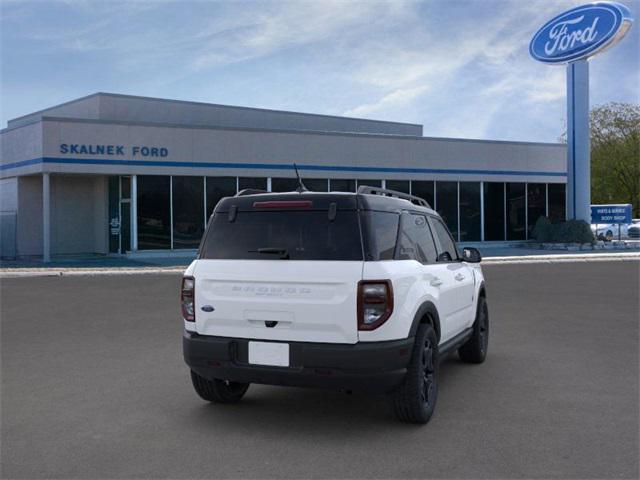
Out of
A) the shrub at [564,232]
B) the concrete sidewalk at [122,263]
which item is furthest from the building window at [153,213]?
the shrub at [564,232]

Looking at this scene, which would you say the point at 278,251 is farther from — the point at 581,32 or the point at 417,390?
the point at 581,32

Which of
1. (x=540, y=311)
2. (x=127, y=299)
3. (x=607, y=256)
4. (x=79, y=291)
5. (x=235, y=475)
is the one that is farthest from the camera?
(x=607, y=256)

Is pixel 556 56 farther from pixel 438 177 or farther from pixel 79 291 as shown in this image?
pixel 79 291

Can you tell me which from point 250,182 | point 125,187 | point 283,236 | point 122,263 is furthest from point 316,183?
point 283,236

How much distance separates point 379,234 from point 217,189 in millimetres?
22833

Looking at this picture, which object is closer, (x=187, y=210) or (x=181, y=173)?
(x=181, y=173)

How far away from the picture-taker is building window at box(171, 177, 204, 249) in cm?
2686

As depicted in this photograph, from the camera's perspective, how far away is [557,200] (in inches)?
1416

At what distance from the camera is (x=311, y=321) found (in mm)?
5191

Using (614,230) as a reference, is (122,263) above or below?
below

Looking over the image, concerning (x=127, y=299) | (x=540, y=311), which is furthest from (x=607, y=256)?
(x=127, y=299)

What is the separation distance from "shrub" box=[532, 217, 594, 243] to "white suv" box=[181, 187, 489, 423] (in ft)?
91.4

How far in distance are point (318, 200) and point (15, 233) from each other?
85.6 feet

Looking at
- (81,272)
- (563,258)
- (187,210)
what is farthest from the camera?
(187,210)
